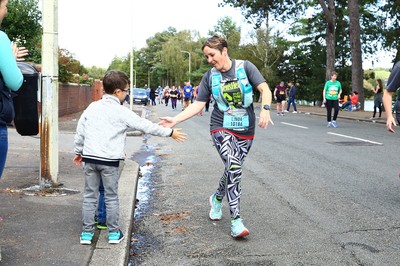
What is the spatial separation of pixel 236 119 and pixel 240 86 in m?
0.30

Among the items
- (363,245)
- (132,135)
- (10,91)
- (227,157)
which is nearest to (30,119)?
(10,91)

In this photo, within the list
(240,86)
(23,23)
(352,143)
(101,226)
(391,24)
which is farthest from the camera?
(391,24)

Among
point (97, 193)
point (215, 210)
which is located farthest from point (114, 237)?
point (215, 210)

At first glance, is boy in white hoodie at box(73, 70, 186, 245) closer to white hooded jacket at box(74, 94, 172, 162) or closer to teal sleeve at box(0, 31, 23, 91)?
white hooded jacket at box(74, 94, 172, 162)

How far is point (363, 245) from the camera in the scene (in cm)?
455

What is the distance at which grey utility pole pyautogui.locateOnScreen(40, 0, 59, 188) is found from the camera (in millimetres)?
6086

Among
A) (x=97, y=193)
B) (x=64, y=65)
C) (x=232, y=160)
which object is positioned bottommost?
(x=97, y=193)

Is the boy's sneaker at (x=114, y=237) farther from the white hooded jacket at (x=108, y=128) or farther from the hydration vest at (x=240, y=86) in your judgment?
the hydration vest at (x=240, y=86)

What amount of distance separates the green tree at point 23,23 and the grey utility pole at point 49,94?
1733 centimetres

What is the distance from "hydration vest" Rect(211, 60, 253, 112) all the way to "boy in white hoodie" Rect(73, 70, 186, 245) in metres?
0.70

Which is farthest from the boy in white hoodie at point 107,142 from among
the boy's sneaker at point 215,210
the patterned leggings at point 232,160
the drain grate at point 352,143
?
the drain grate at point 352,143

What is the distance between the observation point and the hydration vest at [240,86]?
4.80 metres

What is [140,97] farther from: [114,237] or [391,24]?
[114,237]

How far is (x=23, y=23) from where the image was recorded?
2386 cm
